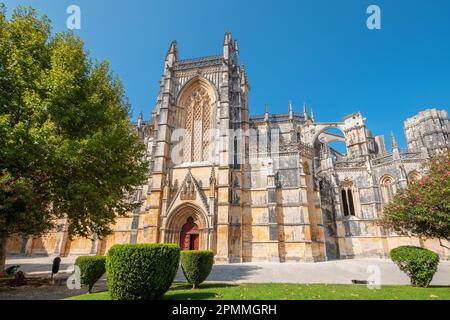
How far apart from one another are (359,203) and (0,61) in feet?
107

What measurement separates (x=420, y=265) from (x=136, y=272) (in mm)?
10725

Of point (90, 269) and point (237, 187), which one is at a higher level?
point (237, 187)

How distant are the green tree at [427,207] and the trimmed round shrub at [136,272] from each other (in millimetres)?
11076

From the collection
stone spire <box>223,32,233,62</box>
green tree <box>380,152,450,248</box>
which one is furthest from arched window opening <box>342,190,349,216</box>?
stone spire <box>223,32,233,62</box>

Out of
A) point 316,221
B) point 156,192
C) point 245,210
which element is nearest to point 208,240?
point 245,210

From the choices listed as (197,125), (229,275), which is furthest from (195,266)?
(197,125)

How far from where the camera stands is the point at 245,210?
76.3 ft

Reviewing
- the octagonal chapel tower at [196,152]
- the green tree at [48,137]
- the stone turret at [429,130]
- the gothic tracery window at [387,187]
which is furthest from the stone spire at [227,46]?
the stone turret at [429,130]

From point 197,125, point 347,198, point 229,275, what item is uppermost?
point 197,125

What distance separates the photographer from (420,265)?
9500mm

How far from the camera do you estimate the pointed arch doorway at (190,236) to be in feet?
75.6

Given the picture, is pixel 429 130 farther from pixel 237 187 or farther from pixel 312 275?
pixel 312 275
